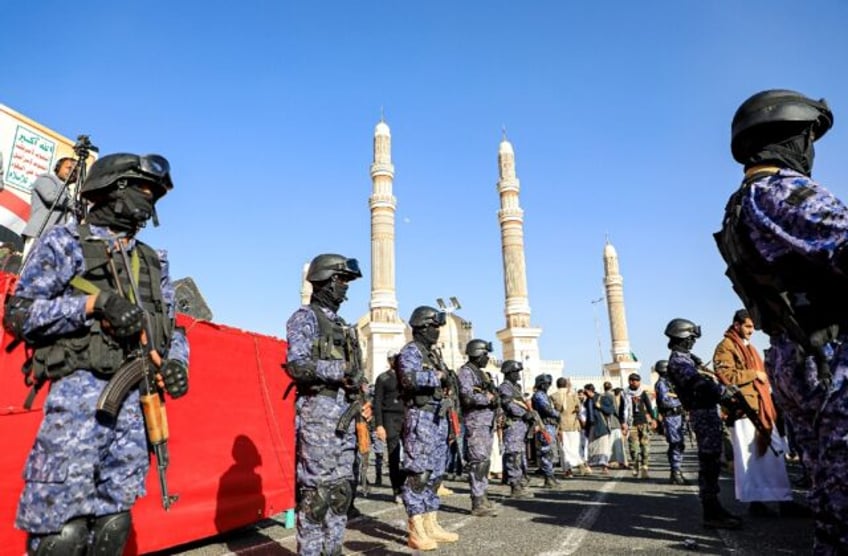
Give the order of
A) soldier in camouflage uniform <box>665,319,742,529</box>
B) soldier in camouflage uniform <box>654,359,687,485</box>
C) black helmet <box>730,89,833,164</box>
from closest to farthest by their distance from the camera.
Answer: black helmet <box>730,89,833,164</box> → soldier in camouflage uniform <box>665,319,742,529</box> → soldier in camouflage uniform <box>654,359,687,485</box>

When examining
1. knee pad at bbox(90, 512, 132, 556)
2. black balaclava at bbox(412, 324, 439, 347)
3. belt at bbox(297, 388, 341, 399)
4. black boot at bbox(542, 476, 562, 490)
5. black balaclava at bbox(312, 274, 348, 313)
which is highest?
black balaclava at bbox(312, 274, 348, 313)

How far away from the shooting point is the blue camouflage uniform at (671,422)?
305 inches

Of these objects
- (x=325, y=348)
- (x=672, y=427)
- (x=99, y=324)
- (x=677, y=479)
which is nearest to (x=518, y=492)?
(x=677, y=479)

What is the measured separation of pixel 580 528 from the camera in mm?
4531

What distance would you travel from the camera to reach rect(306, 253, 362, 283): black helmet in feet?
12.2

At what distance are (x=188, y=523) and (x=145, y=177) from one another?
293 centimetres

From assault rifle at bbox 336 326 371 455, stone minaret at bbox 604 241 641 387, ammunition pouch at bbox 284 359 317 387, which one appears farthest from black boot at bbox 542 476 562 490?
stone minaret at bbox 604 241 641 387

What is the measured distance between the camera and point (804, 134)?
2.02 m

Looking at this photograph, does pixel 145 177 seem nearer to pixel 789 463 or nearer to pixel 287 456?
pixel 287 456

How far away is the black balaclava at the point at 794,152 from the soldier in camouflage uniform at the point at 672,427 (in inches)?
241

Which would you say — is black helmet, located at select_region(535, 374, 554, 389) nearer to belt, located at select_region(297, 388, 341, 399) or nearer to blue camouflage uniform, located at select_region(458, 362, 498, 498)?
blue camouflage uniform, located at select_region(458, 362, 498, 498)

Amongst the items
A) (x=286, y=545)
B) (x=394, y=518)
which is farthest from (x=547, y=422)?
(x=286, y=545)

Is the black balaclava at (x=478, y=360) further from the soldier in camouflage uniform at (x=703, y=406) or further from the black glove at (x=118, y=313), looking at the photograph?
the black glove at (x=118, y=313)

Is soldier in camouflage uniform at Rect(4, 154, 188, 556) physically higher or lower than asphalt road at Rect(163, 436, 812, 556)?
higher
